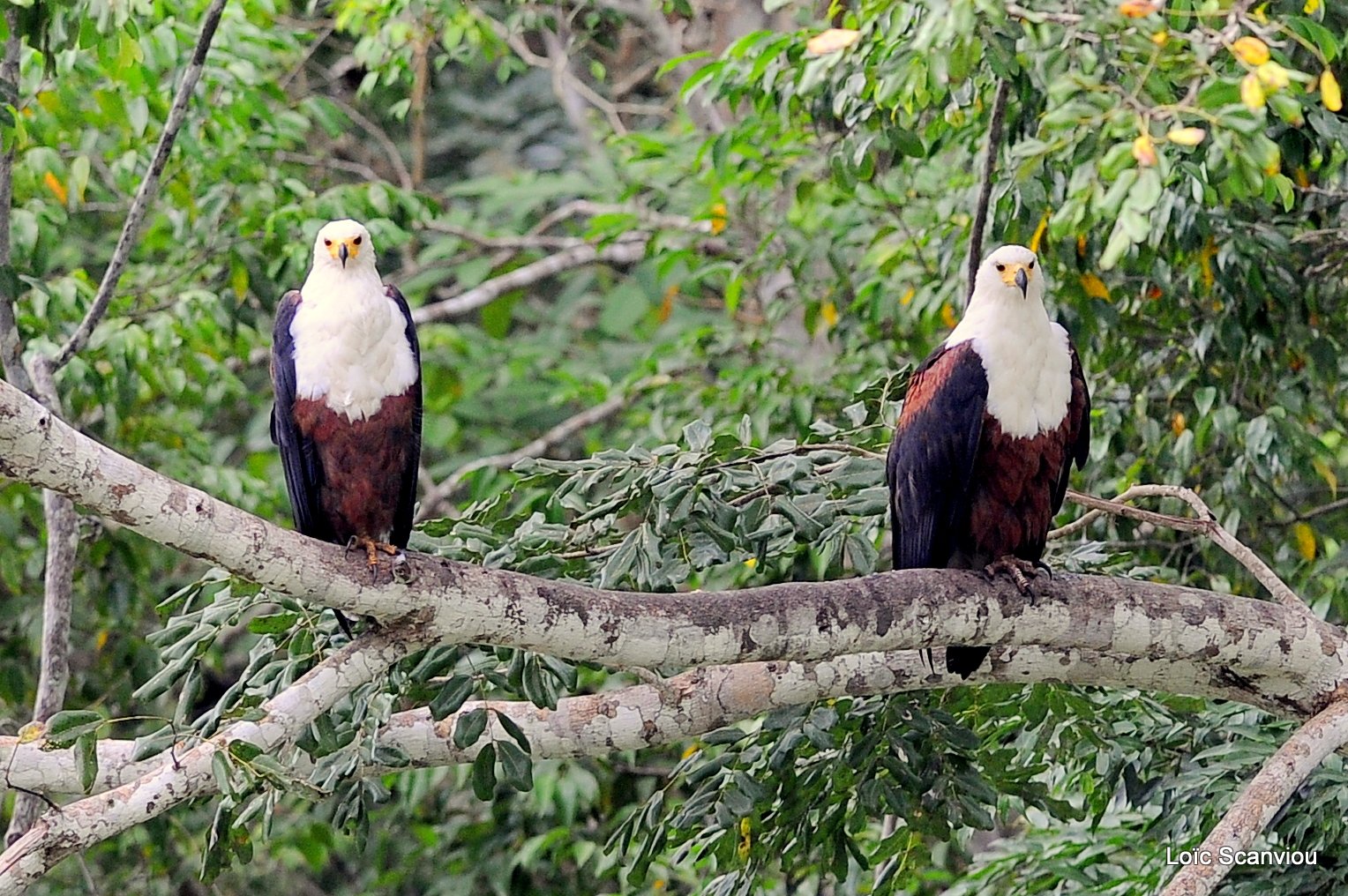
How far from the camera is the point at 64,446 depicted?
213cm

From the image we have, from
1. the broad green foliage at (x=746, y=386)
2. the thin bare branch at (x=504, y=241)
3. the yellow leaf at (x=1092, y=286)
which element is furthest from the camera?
the thin bare branch at (x=504, y=241)

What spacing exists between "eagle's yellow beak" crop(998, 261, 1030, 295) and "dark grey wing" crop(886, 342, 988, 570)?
6.4 inches

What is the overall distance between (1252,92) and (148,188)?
269 cm

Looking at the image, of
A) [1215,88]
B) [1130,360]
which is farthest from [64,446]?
[1130,360]

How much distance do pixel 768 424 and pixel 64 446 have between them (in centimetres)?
289

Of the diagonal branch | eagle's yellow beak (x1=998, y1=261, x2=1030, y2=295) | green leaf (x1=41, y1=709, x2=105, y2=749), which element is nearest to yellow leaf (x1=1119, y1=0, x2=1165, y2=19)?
eagle's yellow beak (x1=998, y1=261, x2=1030, y2=295)

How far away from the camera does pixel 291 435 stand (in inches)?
125

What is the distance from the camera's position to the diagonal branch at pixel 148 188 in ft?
12.2

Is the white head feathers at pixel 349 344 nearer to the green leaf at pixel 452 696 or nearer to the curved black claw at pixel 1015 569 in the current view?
the green leaf at pixel 452 696

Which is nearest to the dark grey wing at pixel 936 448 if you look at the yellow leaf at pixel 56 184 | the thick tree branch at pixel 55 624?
the thick tree branch at pixel 55 624

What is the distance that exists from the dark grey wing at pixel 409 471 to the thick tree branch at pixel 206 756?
0.62 m

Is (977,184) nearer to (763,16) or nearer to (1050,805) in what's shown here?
(1050,805)

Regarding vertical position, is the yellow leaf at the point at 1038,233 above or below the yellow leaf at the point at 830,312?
above

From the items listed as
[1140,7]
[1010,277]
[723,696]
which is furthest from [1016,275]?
[723,696]
